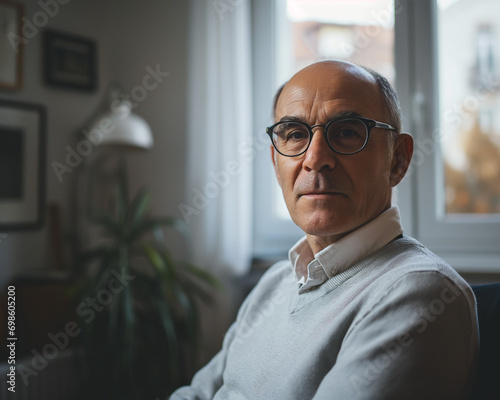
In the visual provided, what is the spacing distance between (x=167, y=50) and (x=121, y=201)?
1.01 meters

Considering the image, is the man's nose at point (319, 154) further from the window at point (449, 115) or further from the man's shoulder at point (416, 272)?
the window at point (449, 115)

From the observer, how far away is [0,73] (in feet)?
7.59

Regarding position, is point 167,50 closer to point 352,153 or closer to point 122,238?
point 122,238

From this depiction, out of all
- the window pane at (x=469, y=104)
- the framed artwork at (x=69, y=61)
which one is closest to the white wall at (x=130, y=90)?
the framed artwork at (x=69, y=61)

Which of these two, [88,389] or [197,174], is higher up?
[197,174]

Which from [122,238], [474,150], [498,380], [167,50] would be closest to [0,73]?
[167,50]

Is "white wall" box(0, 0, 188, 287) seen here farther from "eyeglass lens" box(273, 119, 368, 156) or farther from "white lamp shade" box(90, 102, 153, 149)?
"eyeglass lens" box(273, 119, 368, 156)

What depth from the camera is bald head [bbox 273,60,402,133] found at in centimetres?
92

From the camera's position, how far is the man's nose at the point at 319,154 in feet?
2.92

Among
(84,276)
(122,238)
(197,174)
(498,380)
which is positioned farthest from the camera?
(84,276)

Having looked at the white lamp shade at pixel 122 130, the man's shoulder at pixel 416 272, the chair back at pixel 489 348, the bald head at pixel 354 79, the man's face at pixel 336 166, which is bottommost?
the chair back at pixel 489 348

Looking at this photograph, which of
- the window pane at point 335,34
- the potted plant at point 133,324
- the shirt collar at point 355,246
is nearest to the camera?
the shirt collar at point 355,246

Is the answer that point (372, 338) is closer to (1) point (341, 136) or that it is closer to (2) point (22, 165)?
(1) point (341, 136)

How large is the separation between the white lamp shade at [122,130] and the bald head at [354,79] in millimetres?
1391
